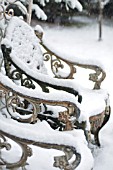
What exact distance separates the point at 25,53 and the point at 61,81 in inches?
27.4

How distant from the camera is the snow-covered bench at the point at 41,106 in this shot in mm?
2768

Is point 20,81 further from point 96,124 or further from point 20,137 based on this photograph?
point 20,137

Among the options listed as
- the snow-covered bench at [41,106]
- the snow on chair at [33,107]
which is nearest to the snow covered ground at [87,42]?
the snow-covered bench at [41,106]

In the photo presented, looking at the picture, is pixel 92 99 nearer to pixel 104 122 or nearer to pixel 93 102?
pixel 93 102

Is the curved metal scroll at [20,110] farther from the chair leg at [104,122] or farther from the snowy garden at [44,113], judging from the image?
the chair leg at [104,122]

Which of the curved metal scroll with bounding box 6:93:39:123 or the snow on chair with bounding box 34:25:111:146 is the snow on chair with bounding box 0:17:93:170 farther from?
the snow on chair with bounding box 34:25:111:146

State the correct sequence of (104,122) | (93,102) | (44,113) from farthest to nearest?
(104,122), (93,102), (44,113)

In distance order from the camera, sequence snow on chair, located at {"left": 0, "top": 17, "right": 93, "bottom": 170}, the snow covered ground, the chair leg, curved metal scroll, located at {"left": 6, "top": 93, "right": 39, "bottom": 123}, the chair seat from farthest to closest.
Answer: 1. the snow covered ground
2. the chair leg
3. the chair seat
4. curved metal scroll, located at {"left": 6, "top": 93, "right": 39, "bottom": 123}
5. snow on chair, located at {"left": 0, "top": 17, "right": 93, "bottom": 170}

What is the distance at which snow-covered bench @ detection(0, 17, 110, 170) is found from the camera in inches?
109

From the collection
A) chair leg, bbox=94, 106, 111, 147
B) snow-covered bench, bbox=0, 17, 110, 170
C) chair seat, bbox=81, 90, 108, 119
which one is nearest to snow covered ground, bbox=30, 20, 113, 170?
chair leg, bbox=94, 106, 111, 147

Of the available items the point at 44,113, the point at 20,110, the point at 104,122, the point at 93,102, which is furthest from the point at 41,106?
the point at 104,122

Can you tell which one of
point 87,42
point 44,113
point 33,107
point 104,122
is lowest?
point 87,42

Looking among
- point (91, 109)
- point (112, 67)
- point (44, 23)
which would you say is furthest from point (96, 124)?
point (44, 23)

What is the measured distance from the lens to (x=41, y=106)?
386 cm
